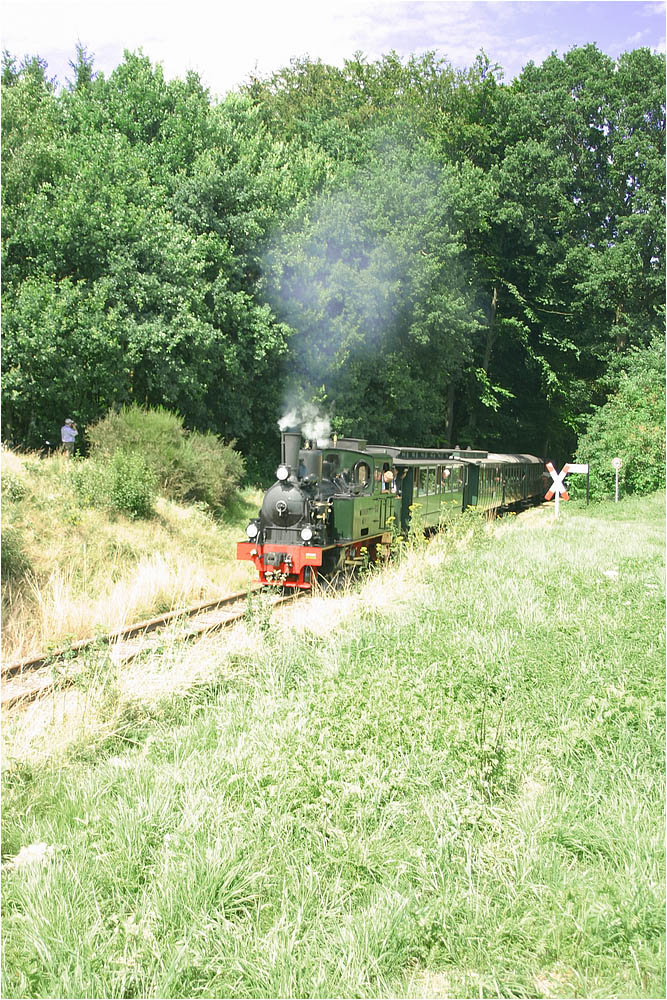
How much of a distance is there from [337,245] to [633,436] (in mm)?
11662

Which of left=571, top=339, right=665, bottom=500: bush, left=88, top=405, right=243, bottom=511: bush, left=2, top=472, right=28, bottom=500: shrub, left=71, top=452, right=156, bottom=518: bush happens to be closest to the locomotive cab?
left=71, top=452, right=156, bottom=518: bush

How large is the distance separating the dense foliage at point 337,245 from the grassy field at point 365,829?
14.9 m

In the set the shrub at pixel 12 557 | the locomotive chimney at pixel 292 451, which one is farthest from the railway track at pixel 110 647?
the shrub at pixel 12 557

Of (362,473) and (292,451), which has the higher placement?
(292,451)

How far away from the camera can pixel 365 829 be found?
13.3 feet

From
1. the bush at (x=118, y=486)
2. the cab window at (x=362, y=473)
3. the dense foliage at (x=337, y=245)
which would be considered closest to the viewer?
the cab window at (x=362, y=473)

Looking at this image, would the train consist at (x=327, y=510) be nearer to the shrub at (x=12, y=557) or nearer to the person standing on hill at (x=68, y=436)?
the shrub at (x=12, y=557)

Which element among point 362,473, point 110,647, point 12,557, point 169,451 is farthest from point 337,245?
point 110,647

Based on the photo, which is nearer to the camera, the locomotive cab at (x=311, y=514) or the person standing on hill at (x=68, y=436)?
the locomotive cab at (x=311, y=514)

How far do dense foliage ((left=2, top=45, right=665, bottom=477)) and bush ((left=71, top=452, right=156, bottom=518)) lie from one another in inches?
152

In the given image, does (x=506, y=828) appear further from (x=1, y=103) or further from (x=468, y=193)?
(x=468, y=193)

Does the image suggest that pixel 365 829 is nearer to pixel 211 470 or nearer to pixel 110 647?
pixel 110 647

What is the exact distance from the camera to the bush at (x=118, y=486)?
15539 millimetres

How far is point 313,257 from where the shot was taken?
24812mm
